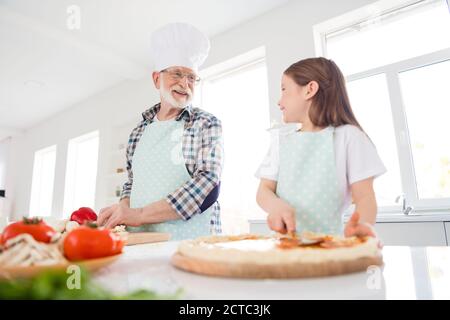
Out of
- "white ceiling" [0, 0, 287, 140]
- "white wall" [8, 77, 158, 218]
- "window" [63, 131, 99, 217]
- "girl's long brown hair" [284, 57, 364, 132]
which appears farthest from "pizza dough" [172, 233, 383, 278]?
"window" [63, 131, 99, 217]

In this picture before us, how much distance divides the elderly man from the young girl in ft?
0.67

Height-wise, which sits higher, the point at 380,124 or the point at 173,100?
the point at 380,124

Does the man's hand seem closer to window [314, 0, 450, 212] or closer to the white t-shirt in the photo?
the white t-shirt

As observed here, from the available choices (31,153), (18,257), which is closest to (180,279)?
(18,257)

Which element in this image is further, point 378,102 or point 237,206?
point 237,206

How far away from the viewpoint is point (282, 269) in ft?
1.18

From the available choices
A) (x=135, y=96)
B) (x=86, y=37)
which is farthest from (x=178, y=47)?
(x=135, y=96)

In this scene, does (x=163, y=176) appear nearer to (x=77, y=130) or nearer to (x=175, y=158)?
(x=175, y=158)

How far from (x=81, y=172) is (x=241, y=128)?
9.93ft

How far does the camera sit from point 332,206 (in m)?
0.79

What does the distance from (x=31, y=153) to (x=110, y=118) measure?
2.56m

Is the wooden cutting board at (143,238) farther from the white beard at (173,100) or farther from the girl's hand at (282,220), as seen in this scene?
the white beard at (173,100)

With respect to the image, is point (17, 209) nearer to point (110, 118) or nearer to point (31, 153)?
point (31, 153)

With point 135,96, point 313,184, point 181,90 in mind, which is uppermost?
point 135,96
